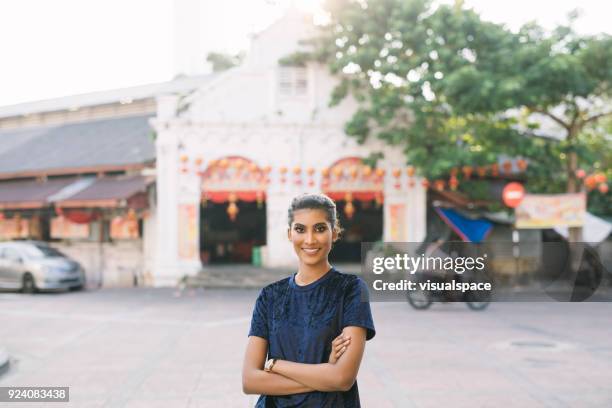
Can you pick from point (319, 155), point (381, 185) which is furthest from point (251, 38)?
point (381, 185)

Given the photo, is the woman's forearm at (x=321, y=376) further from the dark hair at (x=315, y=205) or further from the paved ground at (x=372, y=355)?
the paved ground at (x=372, y=355)

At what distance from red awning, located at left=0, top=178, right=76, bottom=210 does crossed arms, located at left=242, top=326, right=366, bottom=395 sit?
20.3 metres

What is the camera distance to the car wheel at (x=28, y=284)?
19.6m

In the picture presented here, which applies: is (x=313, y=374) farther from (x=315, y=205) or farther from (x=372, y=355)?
(x=372, y=355)

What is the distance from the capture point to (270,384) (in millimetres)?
2852

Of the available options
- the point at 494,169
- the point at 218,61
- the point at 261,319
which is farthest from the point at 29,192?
the point at 261,319

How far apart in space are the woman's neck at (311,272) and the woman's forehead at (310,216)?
0.60 ft

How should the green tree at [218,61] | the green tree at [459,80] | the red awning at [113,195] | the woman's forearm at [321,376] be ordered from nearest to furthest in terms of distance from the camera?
the woman's forearm at [321,376]
the green tree at [459,80]
the red awning at [113,195]
the green tree at [218,61]

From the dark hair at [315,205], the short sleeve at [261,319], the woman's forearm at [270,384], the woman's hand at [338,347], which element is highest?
the dark hair at [315,205]

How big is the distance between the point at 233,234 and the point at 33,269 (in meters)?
8.23

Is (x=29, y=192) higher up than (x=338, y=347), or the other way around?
(x=29, y=192)

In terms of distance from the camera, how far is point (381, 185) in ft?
70.8

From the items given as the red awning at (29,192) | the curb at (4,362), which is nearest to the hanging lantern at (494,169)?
the red awning at (29,192)

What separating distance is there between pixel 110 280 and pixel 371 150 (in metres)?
9.56
